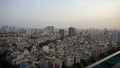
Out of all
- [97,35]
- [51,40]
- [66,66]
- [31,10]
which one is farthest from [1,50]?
[97,35]

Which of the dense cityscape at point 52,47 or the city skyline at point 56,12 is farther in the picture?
the dense cityscape at point 52,47

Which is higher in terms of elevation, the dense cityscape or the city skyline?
the city skyline

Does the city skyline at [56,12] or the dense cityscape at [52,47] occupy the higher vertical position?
the city skyline at [56,12]

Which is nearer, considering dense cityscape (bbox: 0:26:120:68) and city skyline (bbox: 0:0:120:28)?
city skyline (bbox: 0:0:120:28)

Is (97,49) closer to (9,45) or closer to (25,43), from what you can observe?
(25,43)

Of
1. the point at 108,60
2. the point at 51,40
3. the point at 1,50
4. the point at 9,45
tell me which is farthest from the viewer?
the point at 51,40
